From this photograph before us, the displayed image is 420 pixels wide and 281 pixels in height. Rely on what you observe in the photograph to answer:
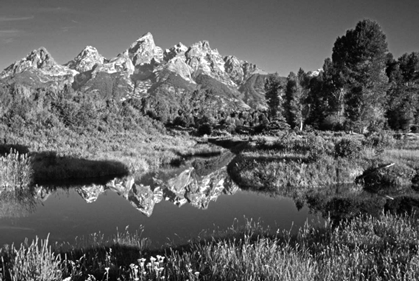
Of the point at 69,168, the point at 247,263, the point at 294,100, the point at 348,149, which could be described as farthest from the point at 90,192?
the point at 294,100

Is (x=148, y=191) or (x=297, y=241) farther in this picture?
(x=148, y=191)

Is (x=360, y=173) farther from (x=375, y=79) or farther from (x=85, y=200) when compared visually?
(x=375, y=79)

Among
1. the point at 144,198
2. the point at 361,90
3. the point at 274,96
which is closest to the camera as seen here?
the point at 144,198

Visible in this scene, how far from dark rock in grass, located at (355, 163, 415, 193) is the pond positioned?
5.96 m

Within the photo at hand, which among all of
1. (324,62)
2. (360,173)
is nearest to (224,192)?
(360,173)

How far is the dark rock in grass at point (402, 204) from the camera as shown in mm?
13684

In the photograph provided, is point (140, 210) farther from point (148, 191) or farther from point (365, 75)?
point (365, 75)

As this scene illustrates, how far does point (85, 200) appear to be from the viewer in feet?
55.5

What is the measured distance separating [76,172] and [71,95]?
19354 mm

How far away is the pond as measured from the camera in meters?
11.9

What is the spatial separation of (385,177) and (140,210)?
1424cm

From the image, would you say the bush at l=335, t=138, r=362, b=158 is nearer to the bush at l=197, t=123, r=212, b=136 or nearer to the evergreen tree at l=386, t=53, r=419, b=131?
the evergreen tree at l=386, t=53, r=419, b=131

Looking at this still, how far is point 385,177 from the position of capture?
1959 cm

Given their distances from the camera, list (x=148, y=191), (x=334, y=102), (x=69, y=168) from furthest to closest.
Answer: (x=334, y=102) < (x=69, y=168) < (x=148, y=191)
